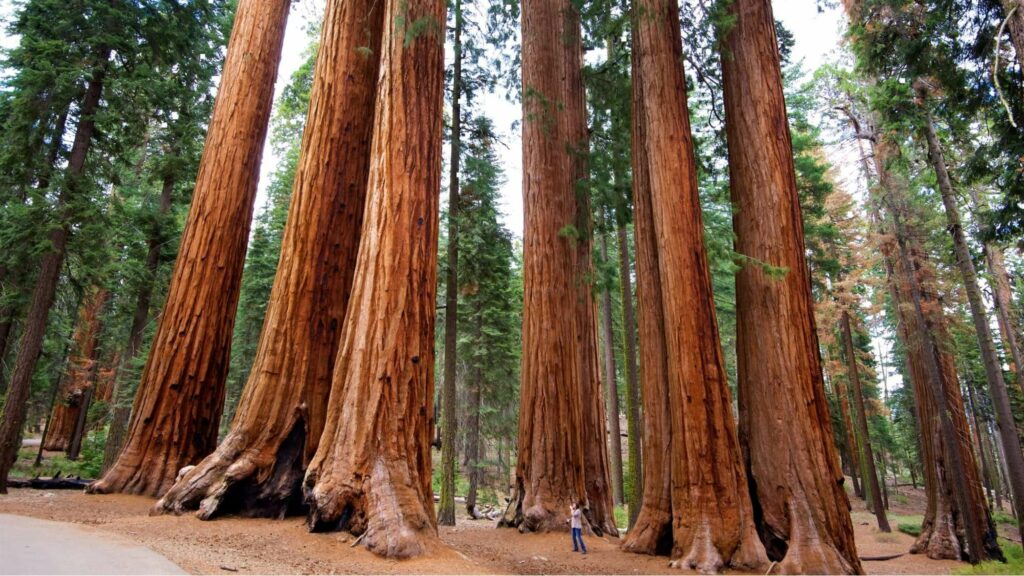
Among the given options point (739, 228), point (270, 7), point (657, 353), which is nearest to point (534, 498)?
point (657, 353)

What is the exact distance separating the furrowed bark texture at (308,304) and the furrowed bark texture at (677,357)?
3.86 meters

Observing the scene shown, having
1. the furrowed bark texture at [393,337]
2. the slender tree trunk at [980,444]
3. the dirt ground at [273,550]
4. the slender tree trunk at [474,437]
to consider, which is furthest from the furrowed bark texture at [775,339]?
the slender tree trunk at [980,444]

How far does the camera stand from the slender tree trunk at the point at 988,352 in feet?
32.7

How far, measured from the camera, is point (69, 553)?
3.05 metres

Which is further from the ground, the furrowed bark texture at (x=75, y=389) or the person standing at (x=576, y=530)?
the furrowed bark texture at (x=75, y=389)

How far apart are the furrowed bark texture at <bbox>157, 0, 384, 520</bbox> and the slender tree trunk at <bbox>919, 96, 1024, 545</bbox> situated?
38.9 feet

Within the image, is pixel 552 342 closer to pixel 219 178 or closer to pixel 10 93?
pixel 219 178

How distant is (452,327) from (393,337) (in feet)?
26.4

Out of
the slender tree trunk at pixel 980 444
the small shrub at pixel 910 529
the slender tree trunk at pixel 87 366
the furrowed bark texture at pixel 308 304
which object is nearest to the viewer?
the furrowed bark texture at pixel 308 304

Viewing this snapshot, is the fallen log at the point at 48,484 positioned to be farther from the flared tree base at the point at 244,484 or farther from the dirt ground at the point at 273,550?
the flared tree base at the point at 244,484

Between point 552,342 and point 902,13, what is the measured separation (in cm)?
1019

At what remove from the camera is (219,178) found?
7.53m

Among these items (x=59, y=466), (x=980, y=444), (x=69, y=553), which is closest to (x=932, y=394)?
(x=69, y=553)

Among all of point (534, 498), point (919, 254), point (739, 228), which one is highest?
point (919, 254)
